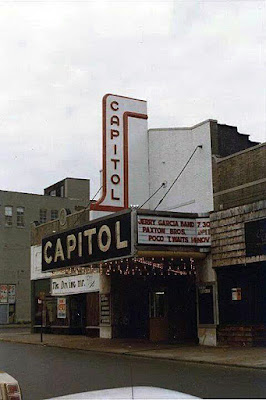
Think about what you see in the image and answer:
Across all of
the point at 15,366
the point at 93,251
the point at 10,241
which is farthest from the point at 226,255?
the point at 10,241

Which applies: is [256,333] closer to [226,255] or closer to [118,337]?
[226,255]

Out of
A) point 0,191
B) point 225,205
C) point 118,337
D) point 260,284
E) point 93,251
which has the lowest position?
point 118,337

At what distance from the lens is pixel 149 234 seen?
70.3 ft

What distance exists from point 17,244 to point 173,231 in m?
41.7

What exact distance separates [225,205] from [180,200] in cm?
322

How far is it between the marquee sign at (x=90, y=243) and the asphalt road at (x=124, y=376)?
4.25m

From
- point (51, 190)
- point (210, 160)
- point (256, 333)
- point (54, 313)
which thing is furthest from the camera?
point (51, 190)

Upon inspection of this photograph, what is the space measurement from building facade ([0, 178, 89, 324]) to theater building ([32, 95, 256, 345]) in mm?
30810

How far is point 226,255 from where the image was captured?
22031 millimetres

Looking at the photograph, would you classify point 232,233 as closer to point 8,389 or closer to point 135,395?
point 8,389

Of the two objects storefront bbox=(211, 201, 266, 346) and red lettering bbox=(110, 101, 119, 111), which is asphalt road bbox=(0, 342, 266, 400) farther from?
red lettering bbox=(110, 101, 119, 111)

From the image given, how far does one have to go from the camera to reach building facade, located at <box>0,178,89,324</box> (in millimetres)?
60188

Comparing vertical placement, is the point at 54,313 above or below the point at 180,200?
below

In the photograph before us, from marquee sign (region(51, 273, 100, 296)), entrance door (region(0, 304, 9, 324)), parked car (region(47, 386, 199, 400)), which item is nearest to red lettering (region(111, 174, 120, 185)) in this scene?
marquee sign (region(51, 273, 100, 296))
